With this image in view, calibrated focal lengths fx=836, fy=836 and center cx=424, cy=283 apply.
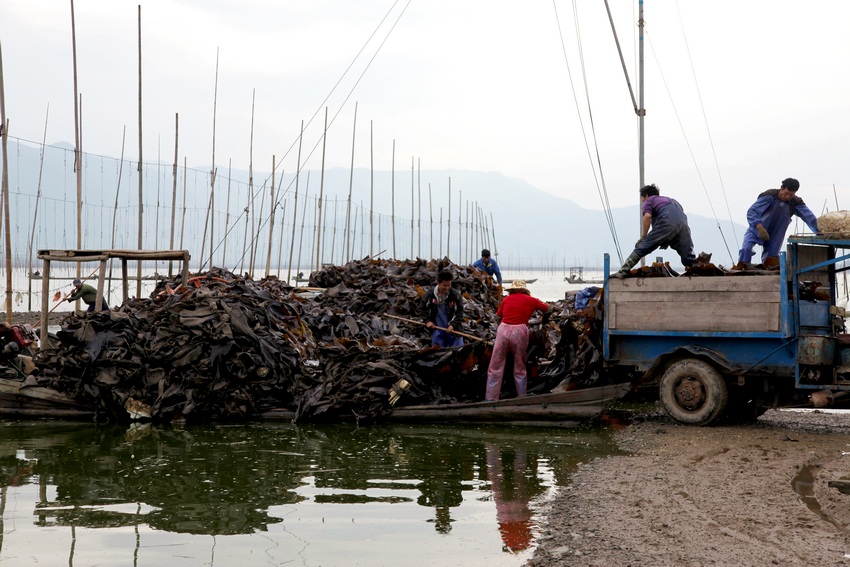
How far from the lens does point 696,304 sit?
10.5 meters

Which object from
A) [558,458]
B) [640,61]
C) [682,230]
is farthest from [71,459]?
[640,61]

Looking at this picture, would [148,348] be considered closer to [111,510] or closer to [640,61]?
[111,510]

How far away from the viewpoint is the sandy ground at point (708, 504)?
5578 mm

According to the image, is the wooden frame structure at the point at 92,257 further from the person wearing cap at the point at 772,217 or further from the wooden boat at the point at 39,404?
the person wearing cap at the point at 772,217

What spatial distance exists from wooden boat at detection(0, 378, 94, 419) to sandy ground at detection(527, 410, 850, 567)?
7.86 m

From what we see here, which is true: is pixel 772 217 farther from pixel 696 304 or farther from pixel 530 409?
pixel 530 409

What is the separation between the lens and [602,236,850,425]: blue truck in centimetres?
976

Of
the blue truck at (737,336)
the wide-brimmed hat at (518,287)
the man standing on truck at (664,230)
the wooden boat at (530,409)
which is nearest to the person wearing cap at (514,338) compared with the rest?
the wide-brimmed hat at (518,287)

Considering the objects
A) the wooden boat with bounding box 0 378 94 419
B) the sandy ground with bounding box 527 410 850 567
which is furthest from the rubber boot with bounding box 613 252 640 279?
the wooden boat with bounding box 0 378 94 419

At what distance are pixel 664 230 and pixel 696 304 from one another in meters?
1.34

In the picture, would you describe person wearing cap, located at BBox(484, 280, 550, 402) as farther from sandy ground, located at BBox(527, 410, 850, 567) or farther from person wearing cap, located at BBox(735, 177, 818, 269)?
person wearing cap, located at BBox(735, 177, 818, 269)

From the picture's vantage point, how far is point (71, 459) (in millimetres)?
9609

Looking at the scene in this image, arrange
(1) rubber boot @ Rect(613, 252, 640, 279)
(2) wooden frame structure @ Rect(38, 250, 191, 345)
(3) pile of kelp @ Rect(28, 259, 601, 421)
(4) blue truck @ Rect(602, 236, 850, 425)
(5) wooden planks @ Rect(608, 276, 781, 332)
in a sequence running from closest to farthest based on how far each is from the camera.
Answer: (4) blue truck @ Rect(602, 236, 850, 425)
(5) wooden planks @ Rect(608, 276, 781, 332)
(1) rubber boot @ Rect(613, 252, 640, 279)
(3) pile of kelp @ Rect(28, 259, 601, 421)
(2) wooden frame structure @ Rect(38, 250, 191, 345)

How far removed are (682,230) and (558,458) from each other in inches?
159
